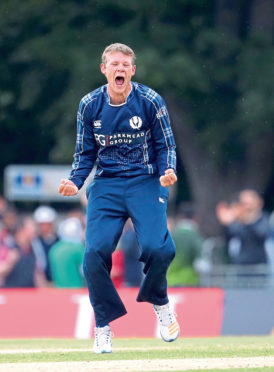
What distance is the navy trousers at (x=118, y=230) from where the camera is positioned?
797cm

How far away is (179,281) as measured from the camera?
14242mm

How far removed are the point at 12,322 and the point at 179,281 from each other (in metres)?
2.64

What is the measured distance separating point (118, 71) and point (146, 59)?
1705cm

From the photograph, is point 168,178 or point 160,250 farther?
point 160,250

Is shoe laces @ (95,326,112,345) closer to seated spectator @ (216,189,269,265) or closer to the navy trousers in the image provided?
the navy trousers

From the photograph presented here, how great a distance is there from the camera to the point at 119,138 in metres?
8.02

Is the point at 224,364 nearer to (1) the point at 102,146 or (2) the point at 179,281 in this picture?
(1) the point at 102,146

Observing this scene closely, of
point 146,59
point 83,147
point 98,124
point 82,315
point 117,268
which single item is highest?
point 146,59

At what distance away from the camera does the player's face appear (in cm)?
793

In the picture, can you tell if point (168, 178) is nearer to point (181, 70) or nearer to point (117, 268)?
point (117, 268)

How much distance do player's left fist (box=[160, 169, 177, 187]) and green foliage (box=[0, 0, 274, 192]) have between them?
56.5 ft

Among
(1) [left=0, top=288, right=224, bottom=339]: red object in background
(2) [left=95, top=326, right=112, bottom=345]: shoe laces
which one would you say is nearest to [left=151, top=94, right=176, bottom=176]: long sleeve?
(2) [left=95, top=326, right=112, bottom=345]: shoe laces

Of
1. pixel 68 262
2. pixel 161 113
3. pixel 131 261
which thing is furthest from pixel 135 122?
pixel 131 261

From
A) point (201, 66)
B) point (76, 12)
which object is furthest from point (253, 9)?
point (76, 12)
